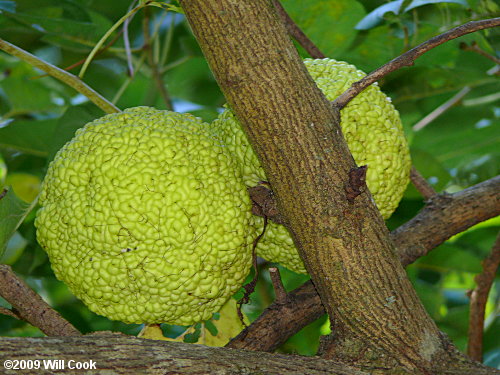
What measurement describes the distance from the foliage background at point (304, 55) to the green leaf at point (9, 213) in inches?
9.9

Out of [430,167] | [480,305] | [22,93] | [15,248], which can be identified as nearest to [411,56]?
[480,305]

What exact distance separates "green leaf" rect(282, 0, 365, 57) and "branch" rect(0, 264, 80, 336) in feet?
3.42

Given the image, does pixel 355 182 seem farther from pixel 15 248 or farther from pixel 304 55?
pixel 15 248

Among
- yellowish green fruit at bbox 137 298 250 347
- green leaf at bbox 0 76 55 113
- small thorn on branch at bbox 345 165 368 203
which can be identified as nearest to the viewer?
small thorn on branch at bbox 345 165 368 203

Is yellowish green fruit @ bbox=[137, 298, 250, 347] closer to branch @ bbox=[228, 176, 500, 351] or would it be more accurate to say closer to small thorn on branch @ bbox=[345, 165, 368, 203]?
branch @ bbox=[228, 176, 500, 351]

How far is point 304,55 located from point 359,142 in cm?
61

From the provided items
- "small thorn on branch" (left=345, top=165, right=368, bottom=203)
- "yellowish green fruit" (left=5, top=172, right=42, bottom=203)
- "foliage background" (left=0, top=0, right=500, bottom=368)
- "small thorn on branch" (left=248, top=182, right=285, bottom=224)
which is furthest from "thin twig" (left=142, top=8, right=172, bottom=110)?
"small thorn on branch" (left=345, top=165, right=368, bottom=203)

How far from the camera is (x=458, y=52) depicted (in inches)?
73.7

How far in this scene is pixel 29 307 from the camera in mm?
1114

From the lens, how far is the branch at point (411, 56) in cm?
102

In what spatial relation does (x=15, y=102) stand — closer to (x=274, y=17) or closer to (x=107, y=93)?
(x=107, y=93)

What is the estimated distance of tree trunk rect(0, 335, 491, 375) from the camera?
76 centimetres

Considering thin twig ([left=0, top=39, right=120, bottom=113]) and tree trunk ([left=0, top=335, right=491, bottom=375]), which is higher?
thin twig ([left=0, top=39, right=120, bottom=113])

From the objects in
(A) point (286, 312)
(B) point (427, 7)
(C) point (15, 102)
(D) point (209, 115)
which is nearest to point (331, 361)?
(A) point (286, 312)
